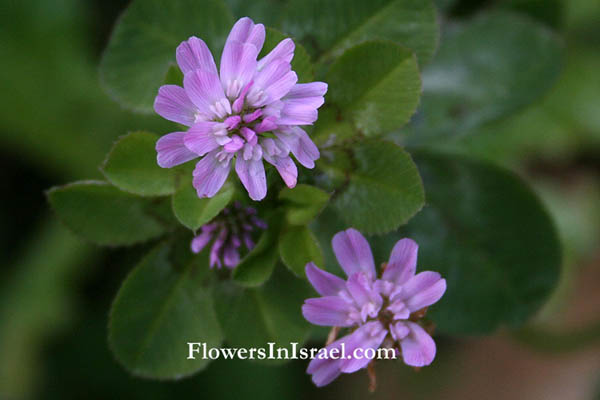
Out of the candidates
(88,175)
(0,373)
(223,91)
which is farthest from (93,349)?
(223,91)

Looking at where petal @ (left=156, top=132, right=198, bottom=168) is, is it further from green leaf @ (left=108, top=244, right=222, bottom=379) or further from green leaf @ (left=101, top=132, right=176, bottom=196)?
green leaf @ (left=108, top=244, right=222, bottom=379)

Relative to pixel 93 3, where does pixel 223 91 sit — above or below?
above

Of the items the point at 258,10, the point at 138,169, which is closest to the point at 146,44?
the point at 258,10

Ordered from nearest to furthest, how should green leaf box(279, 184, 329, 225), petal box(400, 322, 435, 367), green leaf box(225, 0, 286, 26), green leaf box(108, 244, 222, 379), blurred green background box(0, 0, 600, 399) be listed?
petal box(400, 322, 435, 367) → green leaf box(279, 184, 329, 225) → green leaf box(108, 244, 222, 379) → green leaf box(225, 0, 286, 26) → blurred green background box(0, 0, 600, 399)

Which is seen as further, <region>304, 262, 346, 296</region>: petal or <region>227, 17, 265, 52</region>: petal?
<region>304, 262, 346, 296</region>: petal

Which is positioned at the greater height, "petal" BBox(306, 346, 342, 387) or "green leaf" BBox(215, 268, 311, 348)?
"petal" BBox(306, 346, 342, 387)

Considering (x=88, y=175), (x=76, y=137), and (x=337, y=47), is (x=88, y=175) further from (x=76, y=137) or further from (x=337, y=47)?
(x=337, y=47)

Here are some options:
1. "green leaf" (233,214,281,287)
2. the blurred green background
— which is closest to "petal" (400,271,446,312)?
"green leaf" (233,214,281,287)
